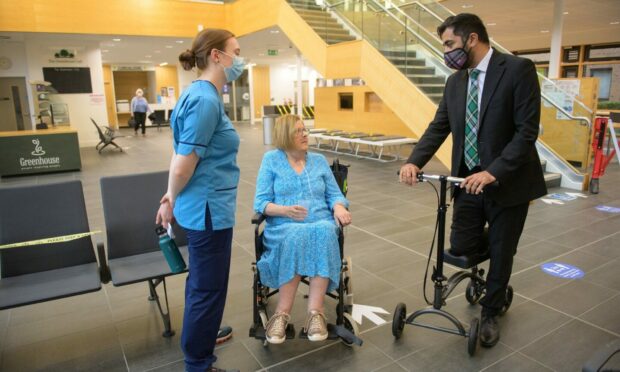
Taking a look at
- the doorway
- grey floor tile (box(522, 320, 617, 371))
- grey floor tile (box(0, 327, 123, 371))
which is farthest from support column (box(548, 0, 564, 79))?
the doorway

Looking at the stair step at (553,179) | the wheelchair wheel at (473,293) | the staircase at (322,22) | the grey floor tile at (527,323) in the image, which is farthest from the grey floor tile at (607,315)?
the staircase at (322,22)

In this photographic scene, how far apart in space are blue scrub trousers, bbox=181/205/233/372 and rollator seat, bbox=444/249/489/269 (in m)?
1.24

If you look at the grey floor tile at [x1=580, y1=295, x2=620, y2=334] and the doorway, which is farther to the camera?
the doorway

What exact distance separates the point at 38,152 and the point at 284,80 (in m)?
16.4

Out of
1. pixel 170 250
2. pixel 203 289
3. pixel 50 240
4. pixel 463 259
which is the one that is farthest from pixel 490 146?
pixel 50 240

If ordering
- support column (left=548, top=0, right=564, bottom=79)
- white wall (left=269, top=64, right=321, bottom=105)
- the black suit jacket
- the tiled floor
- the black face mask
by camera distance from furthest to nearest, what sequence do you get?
white wall (left=269, top=64, right=321, bottom=105) < support column (left=548, top=0, right=564, bottom=79) < the tiled floor < the black face mask < the black suit jacket

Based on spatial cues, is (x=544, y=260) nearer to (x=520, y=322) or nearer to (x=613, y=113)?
(x=520, y=322)

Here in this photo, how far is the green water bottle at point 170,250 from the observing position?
212 cm

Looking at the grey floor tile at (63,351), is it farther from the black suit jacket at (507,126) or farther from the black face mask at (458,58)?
the black face mask at (458,58)

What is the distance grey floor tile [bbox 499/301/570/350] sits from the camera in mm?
2498

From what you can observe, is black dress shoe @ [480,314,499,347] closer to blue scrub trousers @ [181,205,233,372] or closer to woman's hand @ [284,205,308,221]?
woman's hand @ [284,205,308,221]

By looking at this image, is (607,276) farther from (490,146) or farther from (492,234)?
(490,146)

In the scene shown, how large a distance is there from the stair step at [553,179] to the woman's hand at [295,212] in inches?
209

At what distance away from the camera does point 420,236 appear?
172 inches
